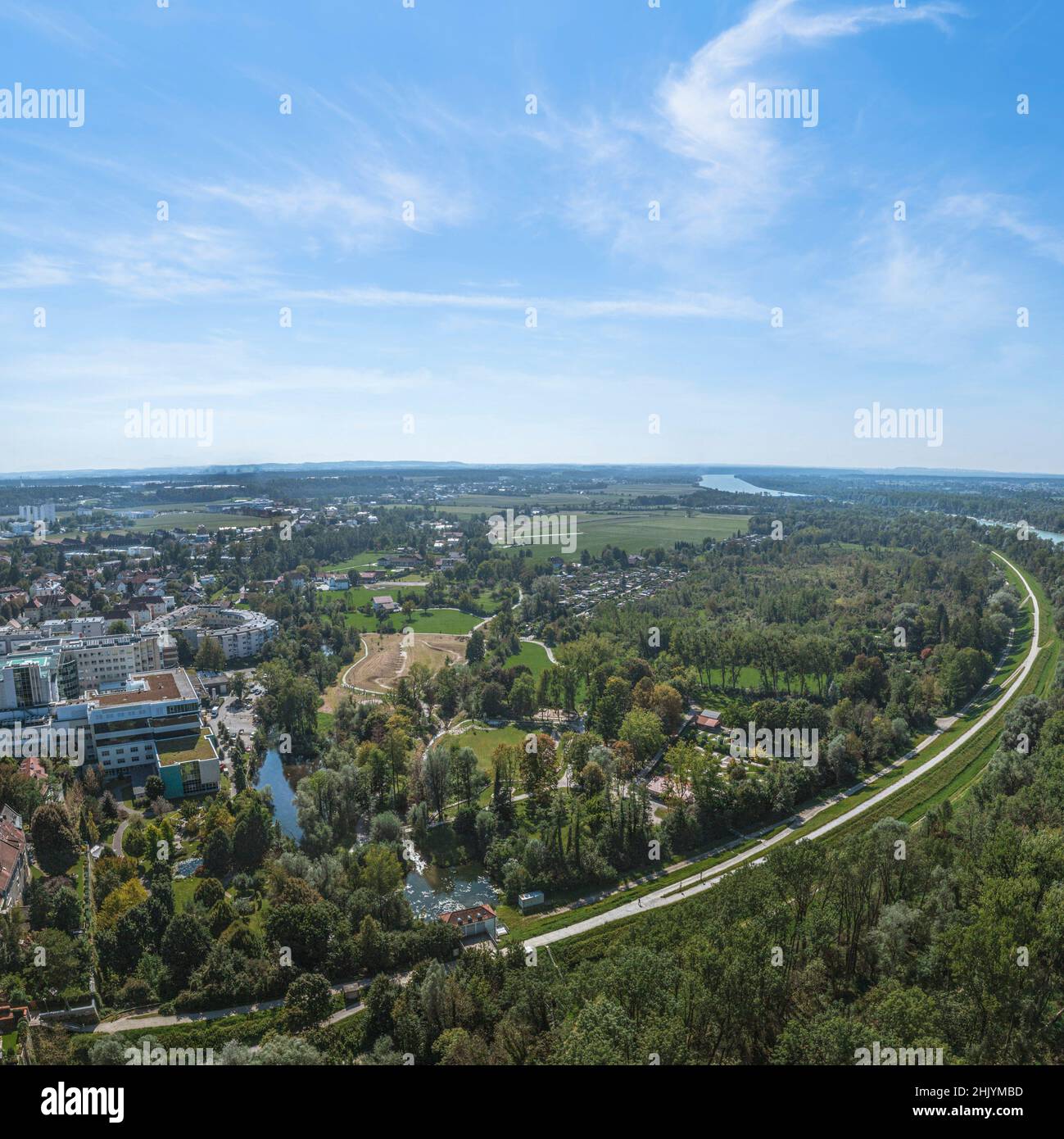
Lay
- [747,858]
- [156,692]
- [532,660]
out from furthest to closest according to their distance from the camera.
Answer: [532,660], [156,692], [747,858]

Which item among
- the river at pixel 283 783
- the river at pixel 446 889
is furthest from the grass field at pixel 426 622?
the river at pixel 446 889

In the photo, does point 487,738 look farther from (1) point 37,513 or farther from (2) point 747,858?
(1) point 37,513

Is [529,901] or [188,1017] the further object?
[529,901]

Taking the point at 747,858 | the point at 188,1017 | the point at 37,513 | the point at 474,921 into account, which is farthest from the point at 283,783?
the point at 37,513

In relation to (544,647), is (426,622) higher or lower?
higher

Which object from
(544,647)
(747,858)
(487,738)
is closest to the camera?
(747,858)
